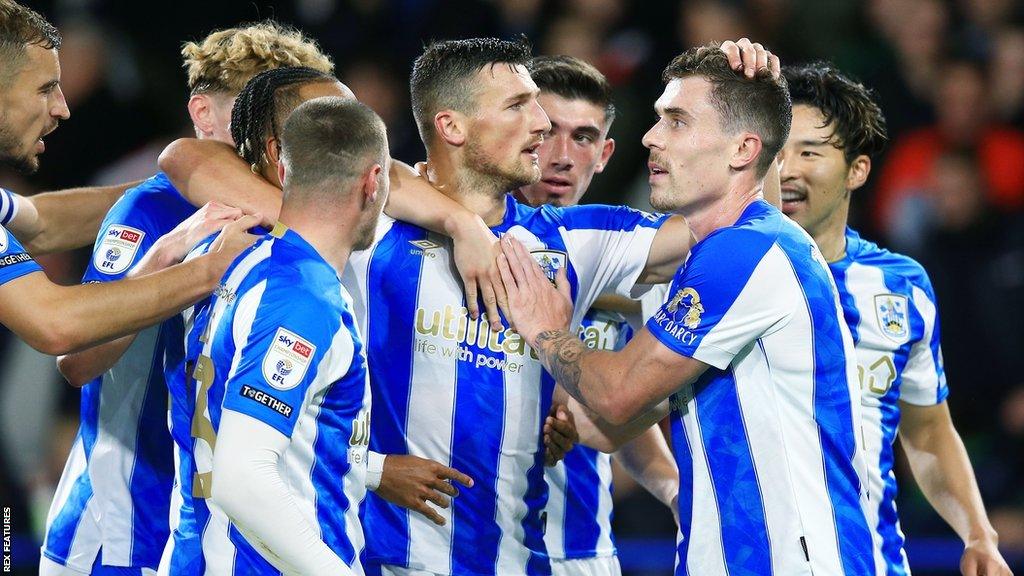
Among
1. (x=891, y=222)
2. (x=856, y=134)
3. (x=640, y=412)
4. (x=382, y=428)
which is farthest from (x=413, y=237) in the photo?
(x=891, y=222)

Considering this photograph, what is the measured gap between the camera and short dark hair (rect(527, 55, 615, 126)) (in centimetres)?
498

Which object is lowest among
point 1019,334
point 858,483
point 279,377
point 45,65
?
point 1019,334

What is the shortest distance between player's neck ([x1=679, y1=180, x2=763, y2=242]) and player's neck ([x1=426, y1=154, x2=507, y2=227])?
0.72m

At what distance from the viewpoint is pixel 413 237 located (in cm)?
401

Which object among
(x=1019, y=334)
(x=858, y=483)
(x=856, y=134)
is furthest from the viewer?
(x=1019, y=334)

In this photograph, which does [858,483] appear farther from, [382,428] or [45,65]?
[45,65]

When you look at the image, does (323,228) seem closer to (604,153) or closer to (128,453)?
(128,453)

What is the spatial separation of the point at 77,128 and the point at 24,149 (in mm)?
4569

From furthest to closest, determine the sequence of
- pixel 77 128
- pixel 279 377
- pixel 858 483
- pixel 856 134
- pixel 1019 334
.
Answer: pixel 77 128, pixel 1019 334, pixel 856 134, pixel 858 483, pixel 279 377

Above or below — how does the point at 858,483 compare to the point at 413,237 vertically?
below

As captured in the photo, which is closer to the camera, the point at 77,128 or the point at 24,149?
the point at 24,149

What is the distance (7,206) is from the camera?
3.92m

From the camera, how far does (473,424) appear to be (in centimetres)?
391

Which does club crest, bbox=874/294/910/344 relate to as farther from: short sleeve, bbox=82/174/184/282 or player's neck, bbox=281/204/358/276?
short sleeve, bbox=82/174/184/282
